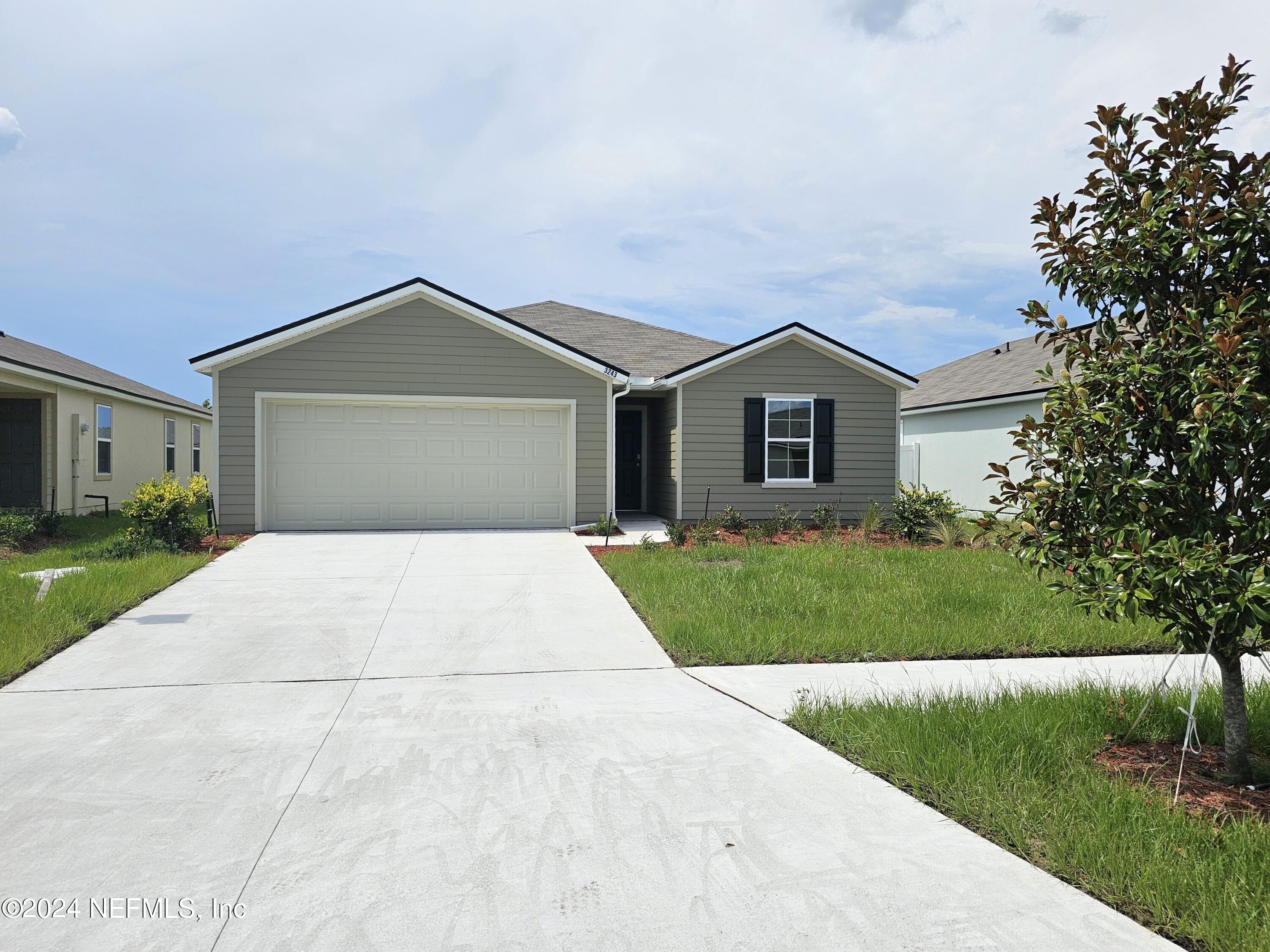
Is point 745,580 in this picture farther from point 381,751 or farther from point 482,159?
point 482,159

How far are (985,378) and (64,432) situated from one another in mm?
21529

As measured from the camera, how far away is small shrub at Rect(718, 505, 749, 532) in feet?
48.3

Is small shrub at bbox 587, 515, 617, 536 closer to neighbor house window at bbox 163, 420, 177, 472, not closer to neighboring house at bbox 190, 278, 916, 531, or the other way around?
neighboring house at bbox 190, 278, 916, 531

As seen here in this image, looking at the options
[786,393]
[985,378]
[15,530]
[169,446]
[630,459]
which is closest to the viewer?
[15,530]

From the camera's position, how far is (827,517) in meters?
15.4

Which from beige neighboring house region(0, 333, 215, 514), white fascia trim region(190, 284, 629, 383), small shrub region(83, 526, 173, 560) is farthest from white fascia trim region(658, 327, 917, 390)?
small shrub region(83, 526, 173, 560)

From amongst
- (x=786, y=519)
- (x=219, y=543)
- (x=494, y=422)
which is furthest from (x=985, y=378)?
(x=219, y=543)

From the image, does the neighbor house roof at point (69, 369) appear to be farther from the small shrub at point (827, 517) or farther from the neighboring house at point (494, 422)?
the small shrub at point (827, 517)

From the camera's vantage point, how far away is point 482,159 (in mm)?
13164

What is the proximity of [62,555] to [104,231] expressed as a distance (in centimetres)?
866

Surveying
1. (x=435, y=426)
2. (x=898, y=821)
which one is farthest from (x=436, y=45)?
(x=898, y=821)

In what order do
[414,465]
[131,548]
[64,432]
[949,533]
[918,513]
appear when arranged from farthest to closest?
[64,432] → [414,465] → [918,513] → [949,533] → [131,548]

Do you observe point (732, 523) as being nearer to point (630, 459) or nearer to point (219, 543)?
point (630, 459)

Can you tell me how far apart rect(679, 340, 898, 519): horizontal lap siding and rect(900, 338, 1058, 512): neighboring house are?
2.97 metres
